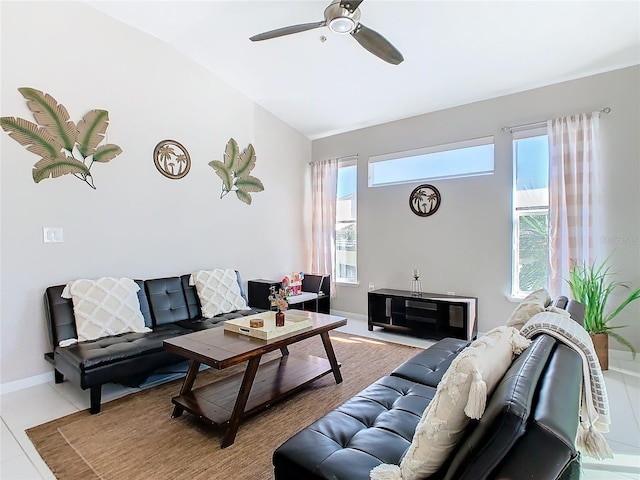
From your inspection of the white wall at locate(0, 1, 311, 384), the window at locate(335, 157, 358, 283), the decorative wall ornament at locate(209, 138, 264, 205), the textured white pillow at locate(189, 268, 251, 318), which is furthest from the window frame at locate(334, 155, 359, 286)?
the textured white pillow at locate(189, 268, 251, 318)

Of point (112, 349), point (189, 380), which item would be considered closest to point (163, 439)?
point (189, 380)

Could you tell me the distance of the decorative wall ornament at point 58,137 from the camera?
9.93 feet

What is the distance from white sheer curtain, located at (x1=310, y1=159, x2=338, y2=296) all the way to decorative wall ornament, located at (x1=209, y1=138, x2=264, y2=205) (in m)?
1.00

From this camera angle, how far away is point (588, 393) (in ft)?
4.34

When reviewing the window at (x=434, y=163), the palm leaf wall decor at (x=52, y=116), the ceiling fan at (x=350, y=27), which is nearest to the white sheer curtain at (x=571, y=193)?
the window at (x=434, y=163)

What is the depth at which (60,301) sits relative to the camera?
303cm

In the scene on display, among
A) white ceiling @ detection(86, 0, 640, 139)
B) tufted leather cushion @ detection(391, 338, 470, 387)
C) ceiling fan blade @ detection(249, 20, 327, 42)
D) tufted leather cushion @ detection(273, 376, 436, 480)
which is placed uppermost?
white ceiling @ detection(86, 0, 640, 139)

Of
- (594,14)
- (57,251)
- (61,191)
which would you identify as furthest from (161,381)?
(594,14)

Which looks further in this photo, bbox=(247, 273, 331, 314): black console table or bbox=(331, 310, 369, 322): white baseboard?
bbox=(331, 310, 369, 322): white baseboard

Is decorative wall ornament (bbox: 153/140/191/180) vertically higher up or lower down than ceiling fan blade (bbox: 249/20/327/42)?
lower down

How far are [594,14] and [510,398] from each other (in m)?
3.40

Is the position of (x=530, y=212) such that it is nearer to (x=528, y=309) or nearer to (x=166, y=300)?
(x=528, y=309)

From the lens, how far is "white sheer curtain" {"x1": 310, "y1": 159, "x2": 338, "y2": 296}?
548 centimetres

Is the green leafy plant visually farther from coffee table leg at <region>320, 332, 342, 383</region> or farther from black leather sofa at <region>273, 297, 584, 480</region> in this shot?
coffee table leg at <region>320, 332, 342, 383</region>
